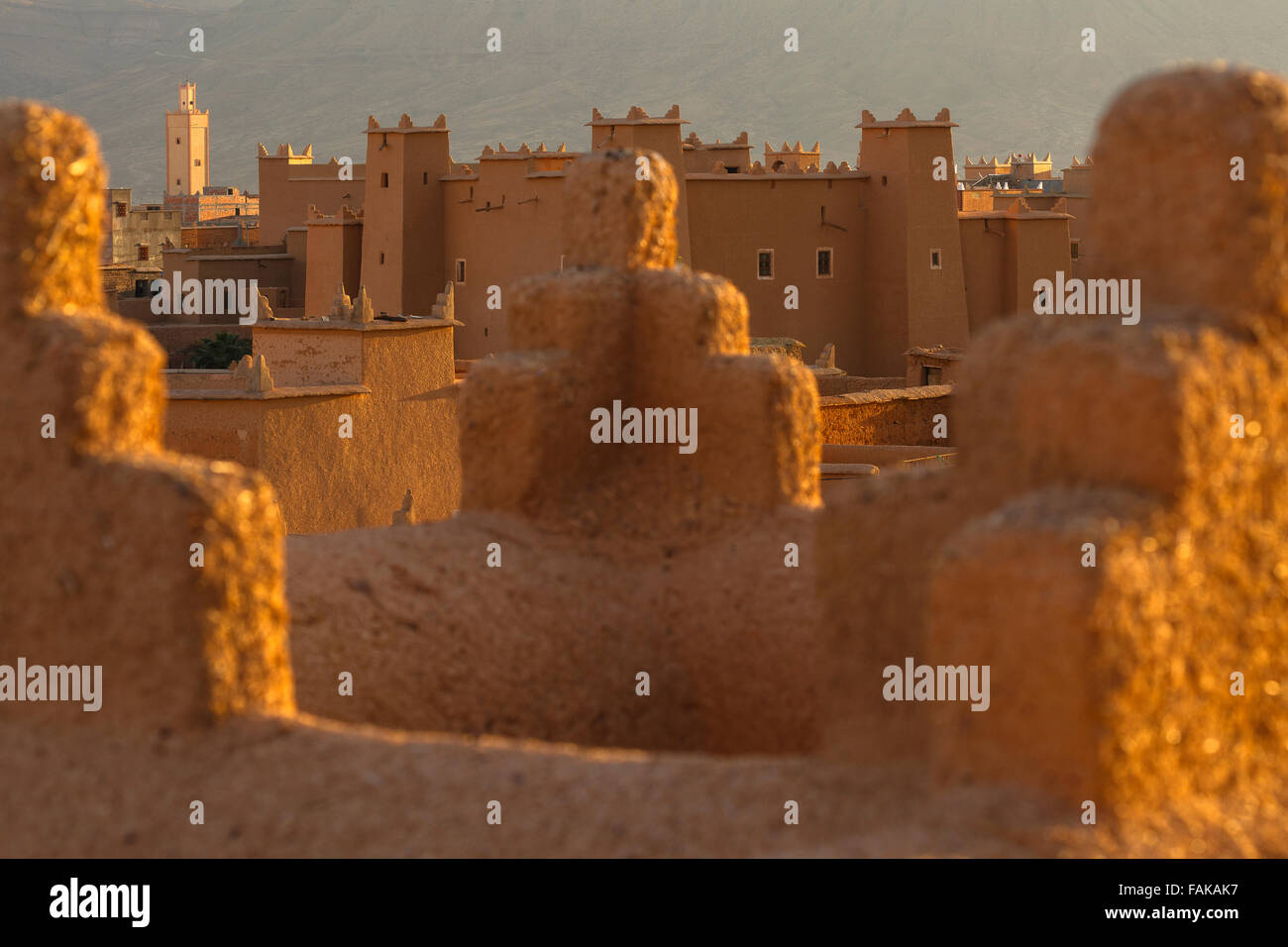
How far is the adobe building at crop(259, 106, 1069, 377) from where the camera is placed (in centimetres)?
3250

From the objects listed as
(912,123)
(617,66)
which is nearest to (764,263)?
(912,123)

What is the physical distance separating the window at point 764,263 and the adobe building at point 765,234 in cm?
2

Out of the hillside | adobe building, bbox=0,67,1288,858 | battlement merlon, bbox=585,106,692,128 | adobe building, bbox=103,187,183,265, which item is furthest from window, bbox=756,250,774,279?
the hillside

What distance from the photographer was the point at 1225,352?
5805 mm

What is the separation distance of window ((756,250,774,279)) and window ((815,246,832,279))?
3.20 feet

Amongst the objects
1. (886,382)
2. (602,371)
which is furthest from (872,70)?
(602,371)

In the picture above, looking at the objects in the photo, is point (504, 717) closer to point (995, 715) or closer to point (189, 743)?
point (189, 743)

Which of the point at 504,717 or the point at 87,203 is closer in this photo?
the point at 87,203

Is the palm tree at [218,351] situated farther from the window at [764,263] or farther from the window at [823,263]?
the window at [823,263]

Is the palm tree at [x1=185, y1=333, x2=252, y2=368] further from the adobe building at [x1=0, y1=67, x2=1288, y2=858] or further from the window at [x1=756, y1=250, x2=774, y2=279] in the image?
the adobe building at [x1=0, y1=67, x2=1288, y2=858]

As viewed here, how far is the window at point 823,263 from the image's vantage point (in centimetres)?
3341

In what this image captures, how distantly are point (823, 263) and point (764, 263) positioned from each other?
1.25m

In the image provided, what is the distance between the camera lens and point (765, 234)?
108 feet
